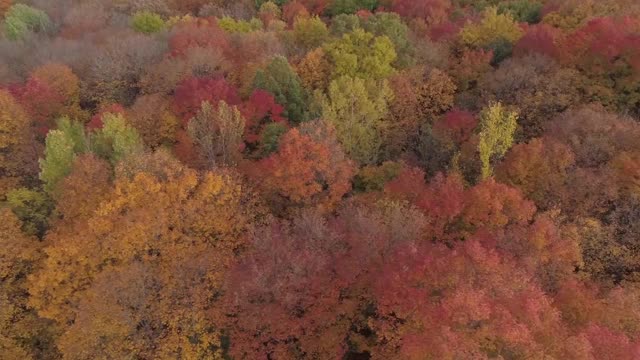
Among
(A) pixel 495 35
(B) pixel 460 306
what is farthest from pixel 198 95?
(A) pixel 495 35

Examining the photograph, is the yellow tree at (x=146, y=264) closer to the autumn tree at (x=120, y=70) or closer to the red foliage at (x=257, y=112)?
the red foliage at (x=257, y=112)

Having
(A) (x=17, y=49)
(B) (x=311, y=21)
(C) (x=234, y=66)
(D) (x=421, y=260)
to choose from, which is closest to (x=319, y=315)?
(D) (x=421, y=260)

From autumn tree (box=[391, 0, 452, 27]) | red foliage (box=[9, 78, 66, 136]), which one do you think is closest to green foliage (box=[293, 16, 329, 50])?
autumn tree (box=[391, 0, 452, 27])

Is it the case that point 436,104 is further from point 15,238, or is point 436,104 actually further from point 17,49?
point 17,49

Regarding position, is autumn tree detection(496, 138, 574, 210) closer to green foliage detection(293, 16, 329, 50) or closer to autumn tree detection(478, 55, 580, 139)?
autumn tree detection(478, 55, 580, 139)

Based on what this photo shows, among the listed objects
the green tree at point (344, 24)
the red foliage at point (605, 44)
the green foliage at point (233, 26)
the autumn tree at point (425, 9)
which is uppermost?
the red foliage at point (605, 44)

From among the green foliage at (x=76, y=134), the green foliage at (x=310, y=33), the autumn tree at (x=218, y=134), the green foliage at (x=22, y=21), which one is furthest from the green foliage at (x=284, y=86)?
the green foliage at (x=22, y=21)
